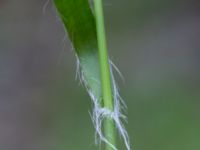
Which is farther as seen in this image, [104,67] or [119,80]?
[119,80]

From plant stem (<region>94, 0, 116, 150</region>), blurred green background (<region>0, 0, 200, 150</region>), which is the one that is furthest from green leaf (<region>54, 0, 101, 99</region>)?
blurred green background (<region>0, 0, 200, 150</region>)

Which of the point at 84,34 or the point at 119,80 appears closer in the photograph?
the point at 84,34

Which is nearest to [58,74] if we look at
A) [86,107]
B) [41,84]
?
[41,84]

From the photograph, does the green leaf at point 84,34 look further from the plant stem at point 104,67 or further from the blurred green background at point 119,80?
the blurred green background at point 119,80

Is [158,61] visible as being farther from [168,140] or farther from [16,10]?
[16,10]

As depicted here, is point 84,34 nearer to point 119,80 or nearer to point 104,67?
point 104,67

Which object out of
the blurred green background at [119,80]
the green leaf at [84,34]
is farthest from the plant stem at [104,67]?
the blurred green background at [119,80]

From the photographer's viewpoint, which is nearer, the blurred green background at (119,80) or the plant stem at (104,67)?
the plant stem at (104,67)

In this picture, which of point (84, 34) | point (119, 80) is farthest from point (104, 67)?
point (119, 80)

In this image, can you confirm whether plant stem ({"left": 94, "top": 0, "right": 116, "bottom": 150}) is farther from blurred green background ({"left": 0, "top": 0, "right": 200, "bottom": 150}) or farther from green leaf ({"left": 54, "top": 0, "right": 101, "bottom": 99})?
blurred green background ({"left": 0, "top": 0, "right": 200, "bottom": 150})
